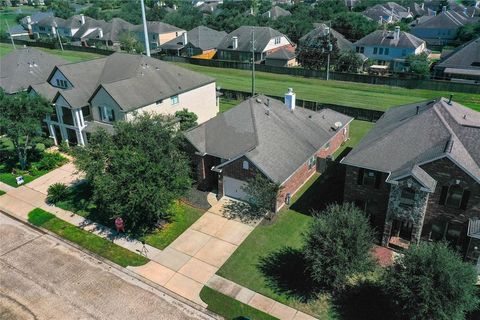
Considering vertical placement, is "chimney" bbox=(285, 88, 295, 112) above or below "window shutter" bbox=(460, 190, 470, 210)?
above

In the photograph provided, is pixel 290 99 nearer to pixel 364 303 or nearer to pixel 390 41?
pixel 364 303

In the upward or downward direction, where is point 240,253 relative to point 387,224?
downward

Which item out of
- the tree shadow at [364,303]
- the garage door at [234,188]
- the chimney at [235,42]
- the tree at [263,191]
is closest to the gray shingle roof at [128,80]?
the garage door at [234,188]

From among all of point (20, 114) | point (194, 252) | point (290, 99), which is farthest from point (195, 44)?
point (194, 252)

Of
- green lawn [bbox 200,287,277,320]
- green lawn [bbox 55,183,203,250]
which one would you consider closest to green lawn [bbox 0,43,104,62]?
green lawn [bbox 55,183,203,250]

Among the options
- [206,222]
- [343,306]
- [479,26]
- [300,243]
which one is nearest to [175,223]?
[206,222]

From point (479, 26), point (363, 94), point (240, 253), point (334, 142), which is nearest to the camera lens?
point (240, 253)

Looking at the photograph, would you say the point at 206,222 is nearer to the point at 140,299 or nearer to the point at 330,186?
the point at 140,299

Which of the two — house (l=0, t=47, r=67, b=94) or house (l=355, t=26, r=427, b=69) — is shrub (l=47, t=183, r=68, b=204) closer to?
house (l=0, t=47, r=67, b=94)
